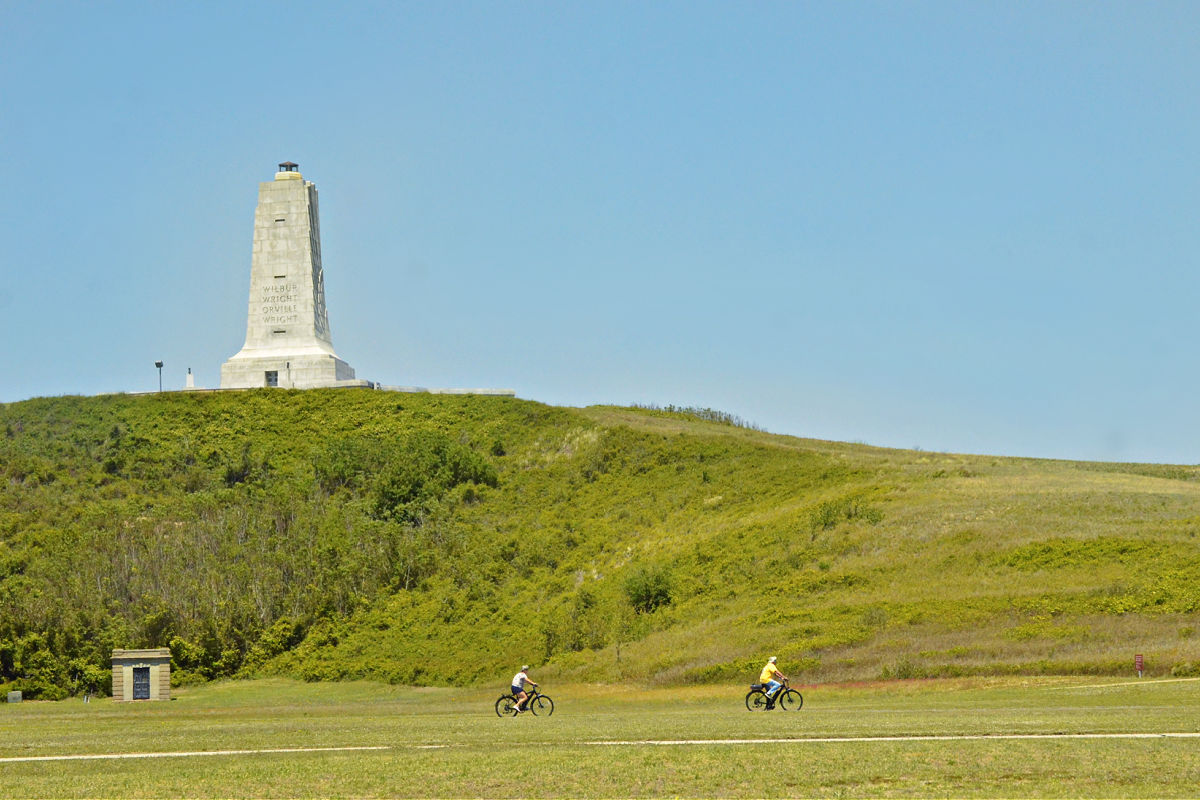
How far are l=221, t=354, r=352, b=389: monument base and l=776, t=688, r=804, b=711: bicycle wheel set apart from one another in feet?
180

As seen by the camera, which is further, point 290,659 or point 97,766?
point 290,659

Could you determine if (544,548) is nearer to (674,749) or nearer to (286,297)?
(286,297)

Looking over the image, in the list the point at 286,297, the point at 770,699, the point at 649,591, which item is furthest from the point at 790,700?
the point at 286,297

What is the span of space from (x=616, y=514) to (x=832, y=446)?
18.4 metres

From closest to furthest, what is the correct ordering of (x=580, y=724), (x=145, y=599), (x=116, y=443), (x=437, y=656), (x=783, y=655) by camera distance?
(x=580, y=724)
(x=783, y=655)
(x=437, y=656)
(x=145, y=599)
(x=116, y=443)

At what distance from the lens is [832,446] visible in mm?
82750

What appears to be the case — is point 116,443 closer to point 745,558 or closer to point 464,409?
point 464,409

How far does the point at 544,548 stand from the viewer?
6612 centimetres

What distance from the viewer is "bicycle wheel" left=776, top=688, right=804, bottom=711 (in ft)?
108

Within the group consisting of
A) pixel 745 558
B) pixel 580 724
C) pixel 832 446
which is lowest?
pixel 580 724

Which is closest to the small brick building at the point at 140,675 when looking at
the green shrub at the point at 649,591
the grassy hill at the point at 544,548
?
the grassy hill at the point at 544,548

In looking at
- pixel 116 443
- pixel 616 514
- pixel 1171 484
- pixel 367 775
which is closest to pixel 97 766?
pixel 367 775

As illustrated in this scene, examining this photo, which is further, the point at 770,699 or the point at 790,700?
the point at 790,700

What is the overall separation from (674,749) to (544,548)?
44.7 meters
